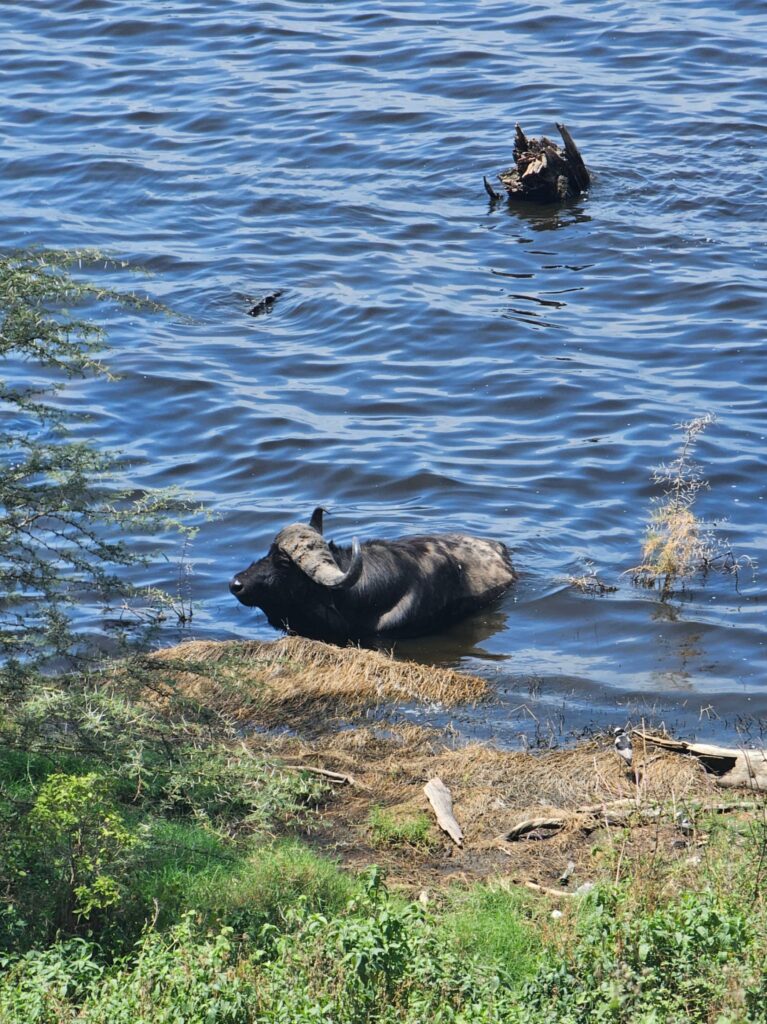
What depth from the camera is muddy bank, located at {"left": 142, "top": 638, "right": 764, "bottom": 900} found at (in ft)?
22.3

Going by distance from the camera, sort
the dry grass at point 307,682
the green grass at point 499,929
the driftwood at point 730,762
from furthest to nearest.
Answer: the dry grass at point 307,682
the driftwood at point 730,762
the green grass at point 499,929

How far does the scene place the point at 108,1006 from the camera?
515cm

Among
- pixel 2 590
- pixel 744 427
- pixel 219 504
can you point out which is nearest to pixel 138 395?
pixel 219 504

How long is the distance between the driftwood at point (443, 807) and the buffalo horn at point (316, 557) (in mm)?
3129

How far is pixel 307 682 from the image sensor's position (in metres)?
9.34

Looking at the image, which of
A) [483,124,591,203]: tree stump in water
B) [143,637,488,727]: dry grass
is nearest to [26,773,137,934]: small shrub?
[143,637,488,727]: dry grass

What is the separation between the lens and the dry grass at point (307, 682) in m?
9.00

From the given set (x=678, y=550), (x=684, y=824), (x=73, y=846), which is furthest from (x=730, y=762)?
(x=678, y=550)

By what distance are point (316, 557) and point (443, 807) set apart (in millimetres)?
3922

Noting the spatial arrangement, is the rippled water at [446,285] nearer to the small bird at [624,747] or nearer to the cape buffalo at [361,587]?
the cape buffalo at [361,587]

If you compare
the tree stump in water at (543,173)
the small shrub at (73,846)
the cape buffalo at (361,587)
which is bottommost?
the cape buffalo at (361,587)

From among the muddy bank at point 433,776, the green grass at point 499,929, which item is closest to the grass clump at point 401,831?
the muddy bank at point 433,776

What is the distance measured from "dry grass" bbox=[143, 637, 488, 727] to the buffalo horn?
2.44ft

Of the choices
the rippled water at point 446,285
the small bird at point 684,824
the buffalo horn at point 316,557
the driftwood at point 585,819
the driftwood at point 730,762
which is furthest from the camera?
the rippled water at point 446,285
